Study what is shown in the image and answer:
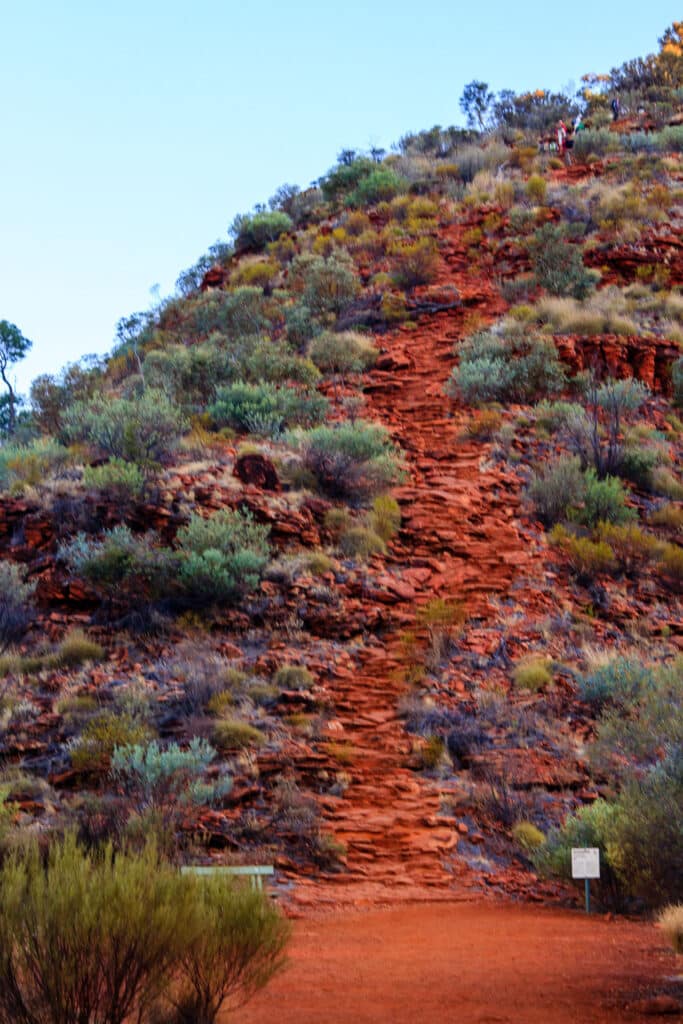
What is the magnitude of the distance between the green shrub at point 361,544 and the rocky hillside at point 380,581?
43 millimetres

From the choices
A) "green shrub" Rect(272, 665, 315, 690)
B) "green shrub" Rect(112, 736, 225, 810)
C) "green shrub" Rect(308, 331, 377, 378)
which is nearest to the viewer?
"green shrub" Rect(112, 736, 225, 810)

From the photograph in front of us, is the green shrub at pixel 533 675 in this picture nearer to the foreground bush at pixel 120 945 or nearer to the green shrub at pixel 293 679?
the green shrub at pixel 293 679

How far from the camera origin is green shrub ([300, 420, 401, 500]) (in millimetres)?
16234

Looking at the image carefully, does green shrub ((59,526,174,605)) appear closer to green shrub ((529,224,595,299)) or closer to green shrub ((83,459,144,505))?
Result: green shrub ((83,459,144,505))

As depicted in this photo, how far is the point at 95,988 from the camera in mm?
3994

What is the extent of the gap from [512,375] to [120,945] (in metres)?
16.5

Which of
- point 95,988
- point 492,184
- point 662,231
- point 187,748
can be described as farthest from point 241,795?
point 492,184

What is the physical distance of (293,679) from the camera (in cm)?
1165

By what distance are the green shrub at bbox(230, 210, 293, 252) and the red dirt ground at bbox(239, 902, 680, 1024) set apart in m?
27.6

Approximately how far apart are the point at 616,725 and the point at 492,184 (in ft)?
82.4

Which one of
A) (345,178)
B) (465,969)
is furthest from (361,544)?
(345,178)

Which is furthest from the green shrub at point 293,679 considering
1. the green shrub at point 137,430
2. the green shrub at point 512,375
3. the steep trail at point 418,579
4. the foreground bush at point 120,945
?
the green shrub at point 512,375

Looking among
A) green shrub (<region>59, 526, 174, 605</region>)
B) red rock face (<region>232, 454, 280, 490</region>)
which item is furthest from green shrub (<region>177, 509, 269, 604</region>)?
red rock face (<region>232, 454, 280, 490</region>)

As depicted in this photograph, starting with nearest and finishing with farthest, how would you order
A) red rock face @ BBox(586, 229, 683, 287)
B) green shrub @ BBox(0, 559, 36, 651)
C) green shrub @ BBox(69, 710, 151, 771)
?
green shrub @ BBox(69, 710, 151, 771), green shrub @ BBox(0, 559, 36, 651), red rock face @ BBox(586, 229, 683, 287)
